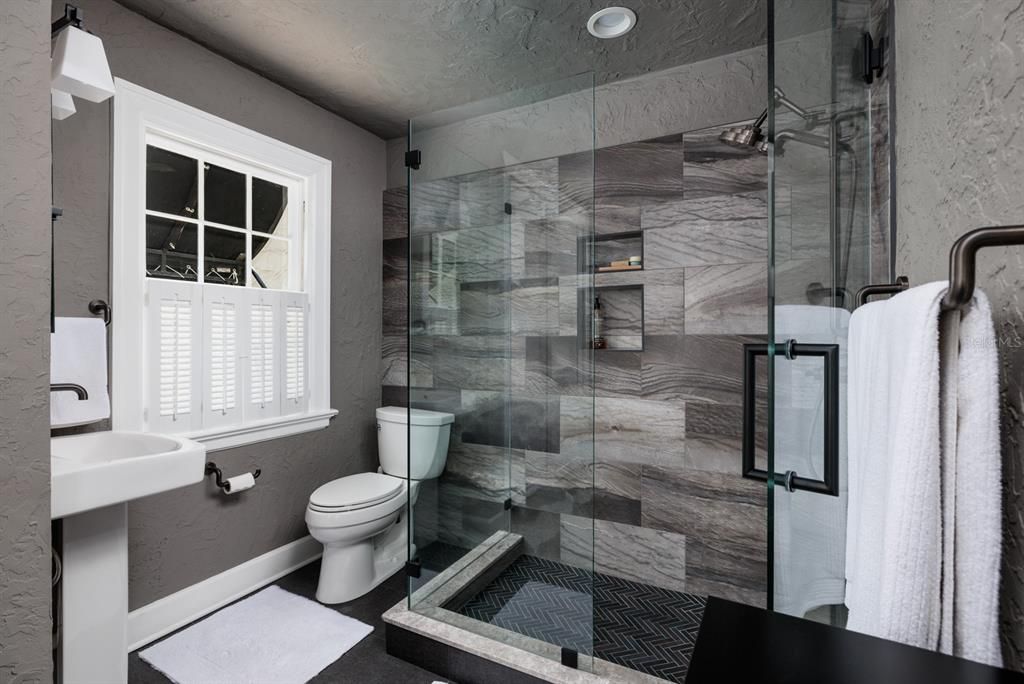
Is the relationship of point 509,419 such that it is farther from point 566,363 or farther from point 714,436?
point 714,436

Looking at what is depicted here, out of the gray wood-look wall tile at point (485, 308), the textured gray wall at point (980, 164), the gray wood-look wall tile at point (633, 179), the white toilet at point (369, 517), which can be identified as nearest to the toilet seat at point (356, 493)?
the white toilet at point (369, 517)

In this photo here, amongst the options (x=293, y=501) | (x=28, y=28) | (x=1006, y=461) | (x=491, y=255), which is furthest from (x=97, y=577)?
(x=1006, y=461)

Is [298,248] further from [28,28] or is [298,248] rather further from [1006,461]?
[1006,461]

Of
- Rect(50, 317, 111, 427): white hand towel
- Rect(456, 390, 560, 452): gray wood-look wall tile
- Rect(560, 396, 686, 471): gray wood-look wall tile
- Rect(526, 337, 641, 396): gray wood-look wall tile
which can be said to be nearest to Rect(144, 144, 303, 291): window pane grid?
Rect(50, 317, 111, 427): white hand towel

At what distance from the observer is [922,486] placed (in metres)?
0.52

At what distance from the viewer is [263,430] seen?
7.85 ft

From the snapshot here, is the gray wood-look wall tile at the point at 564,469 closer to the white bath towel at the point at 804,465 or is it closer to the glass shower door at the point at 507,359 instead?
the glass shower door at the point at 507,359

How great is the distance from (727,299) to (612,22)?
4.24 ft

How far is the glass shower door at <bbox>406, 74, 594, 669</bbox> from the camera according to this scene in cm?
174

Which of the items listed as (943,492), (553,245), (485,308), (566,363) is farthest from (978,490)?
(485,308)

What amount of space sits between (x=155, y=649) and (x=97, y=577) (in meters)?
0.70

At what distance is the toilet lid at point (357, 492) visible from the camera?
87.0 inches

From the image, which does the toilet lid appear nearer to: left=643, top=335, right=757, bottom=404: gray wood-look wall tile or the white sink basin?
the white sink basin

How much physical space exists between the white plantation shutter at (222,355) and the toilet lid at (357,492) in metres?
0.55
